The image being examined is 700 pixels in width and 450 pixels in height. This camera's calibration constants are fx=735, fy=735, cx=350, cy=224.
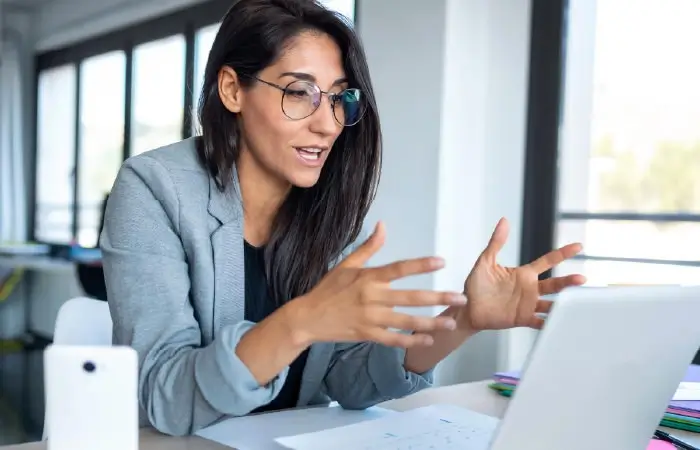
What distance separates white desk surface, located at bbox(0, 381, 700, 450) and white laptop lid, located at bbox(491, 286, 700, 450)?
0.62 ft

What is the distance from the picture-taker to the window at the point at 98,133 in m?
5.21

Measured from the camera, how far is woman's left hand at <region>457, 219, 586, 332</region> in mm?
1006

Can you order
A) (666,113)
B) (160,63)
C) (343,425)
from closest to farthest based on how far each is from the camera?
(343,425)
(666,113)
(160,63)

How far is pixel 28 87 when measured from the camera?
6.02 m

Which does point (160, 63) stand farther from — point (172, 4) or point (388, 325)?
point (388, 325)

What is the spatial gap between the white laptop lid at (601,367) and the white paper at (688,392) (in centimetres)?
48

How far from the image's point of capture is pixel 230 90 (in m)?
1.33

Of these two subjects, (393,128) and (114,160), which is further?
(114,160)

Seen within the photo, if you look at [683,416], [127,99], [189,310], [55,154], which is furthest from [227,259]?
[55,154]

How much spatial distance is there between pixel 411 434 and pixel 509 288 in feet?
0.79

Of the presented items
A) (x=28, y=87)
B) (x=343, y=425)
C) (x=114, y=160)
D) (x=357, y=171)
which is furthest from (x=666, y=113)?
(x=28, y=87)

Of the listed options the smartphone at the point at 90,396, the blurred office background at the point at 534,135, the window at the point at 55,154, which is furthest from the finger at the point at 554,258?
the window at the point at 55,154

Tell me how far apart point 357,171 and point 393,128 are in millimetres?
1309

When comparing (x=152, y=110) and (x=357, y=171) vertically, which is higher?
(x=152, y=110)
